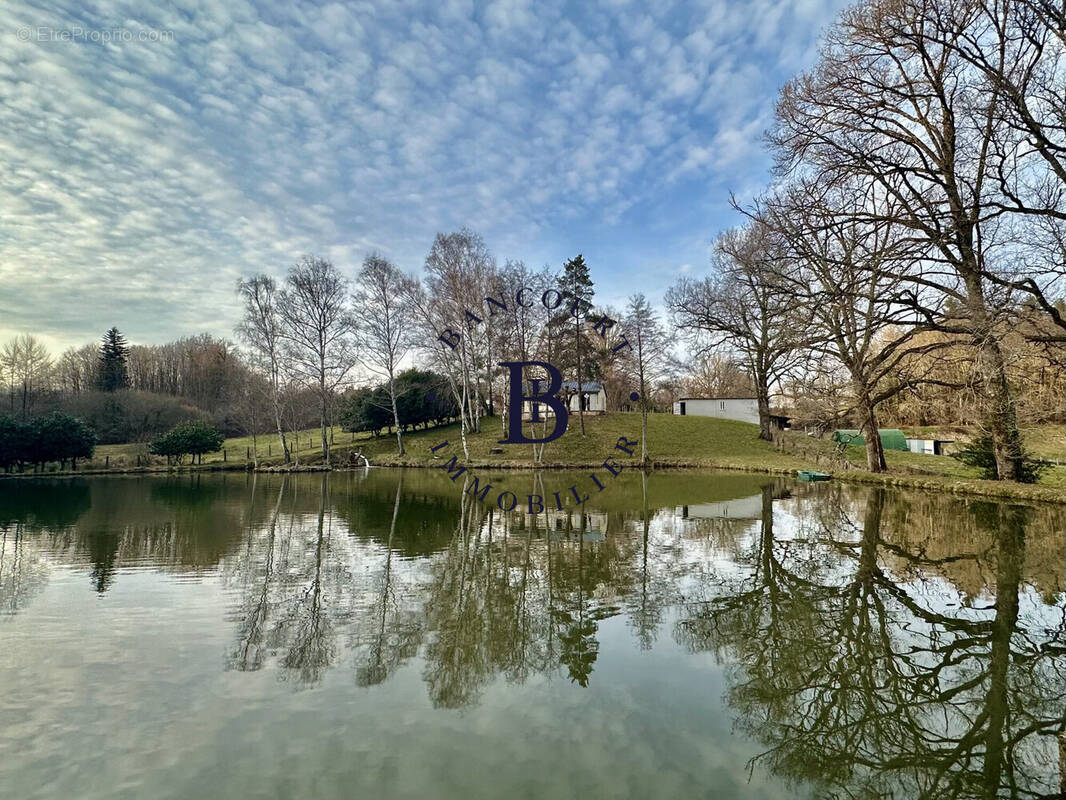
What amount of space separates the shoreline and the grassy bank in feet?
0.22

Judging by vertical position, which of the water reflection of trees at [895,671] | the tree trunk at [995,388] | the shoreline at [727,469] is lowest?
the water reflection of trees at [895,671]

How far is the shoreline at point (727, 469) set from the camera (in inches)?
546

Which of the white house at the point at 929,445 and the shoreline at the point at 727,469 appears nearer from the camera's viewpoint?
the shoreline at the point at 727,469

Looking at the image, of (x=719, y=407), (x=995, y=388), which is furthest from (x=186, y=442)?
(x=719, y=407)

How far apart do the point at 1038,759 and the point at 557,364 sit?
2550 centimetres

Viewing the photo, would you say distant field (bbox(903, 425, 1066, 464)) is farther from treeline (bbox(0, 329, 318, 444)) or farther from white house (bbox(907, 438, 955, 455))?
treeline (bbox(0, 329, 318, 444))

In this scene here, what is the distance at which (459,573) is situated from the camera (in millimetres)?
7984

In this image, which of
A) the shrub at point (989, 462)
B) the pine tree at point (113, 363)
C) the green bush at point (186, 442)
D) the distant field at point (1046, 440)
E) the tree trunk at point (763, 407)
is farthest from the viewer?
the pine tree at point (113, 363)

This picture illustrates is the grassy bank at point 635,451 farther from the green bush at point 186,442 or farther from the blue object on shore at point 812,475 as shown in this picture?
the green bush at point 186,442

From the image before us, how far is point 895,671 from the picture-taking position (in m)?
4.63

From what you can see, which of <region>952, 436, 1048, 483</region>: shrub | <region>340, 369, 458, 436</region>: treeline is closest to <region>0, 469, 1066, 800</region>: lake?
<region>952, 436, 1048, 483</region>: shrub

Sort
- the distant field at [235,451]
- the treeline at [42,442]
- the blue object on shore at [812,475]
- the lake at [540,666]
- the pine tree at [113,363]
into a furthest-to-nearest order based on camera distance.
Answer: the pine tree at [113,363] < the distant field at [235,451] < the treeline at [42,442] < the blue object on shore at [812,475] < the lake at [540,666]

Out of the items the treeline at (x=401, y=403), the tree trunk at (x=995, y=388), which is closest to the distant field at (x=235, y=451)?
the treeline at (x=401, y=403)

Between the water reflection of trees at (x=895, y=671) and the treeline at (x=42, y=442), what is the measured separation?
33.9 meters
